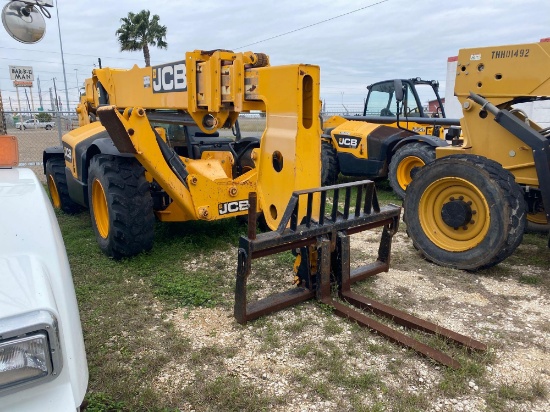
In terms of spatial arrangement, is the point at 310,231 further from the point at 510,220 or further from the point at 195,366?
the point at 510,220

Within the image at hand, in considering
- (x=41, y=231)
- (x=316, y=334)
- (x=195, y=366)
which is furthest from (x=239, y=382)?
(x=41, y=231)

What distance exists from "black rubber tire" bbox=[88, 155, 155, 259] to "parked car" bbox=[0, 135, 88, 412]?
2650 millimetres

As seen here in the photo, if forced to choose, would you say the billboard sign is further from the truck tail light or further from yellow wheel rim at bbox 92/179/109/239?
the truck tail light

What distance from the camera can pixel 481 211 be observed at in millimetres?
4438

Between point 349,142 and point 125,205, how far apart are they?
5.41 metres

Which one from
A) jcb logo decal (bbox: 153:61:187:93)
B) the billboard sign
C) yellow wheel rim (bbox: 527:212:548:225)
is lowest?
yellow wheel rim (bbox: 527:212:548:225)

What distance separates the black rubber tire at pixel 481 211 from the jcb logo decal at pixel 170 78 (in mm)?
2771

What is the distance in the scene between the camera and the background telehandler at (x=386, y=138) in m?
7.81

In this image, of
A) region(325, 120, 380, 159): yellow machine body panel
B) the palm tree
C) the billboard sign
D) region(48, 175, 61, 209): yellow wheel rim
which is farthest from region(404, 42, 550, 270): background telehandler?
the palm tree

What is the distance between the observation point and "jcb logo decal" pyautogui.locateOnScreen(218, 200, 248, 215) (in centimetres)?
446

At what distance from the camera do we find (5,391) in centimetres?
121

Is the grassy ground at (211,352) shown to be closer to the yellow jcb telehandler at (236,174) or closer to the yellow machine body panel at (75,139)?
the yellow jcb telehandler at (236,174)

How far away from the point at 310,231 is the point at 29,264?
2.20 meters

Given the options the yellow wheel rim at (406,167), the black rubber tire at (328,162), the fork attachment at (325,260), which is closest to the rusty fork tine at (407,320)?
the fork attachment at (325,260)
